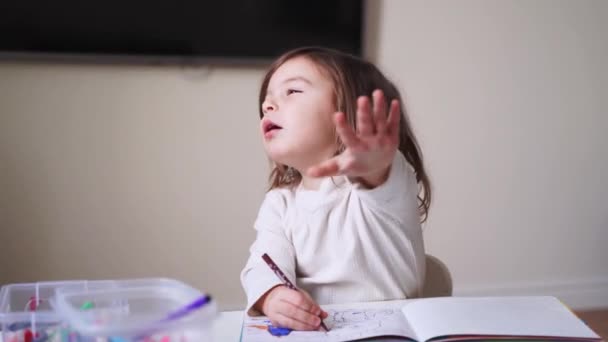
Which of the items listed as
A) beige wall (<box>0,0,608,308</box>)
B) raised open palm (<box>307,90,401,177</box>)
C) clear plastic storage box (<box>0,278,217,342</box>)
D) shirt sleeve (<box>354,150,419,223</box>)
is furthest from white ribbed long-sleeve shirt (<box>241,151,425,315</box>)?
beige wall (<box>0,0,608,308</box>)

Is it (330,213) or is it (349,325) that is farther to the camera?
(330,213)

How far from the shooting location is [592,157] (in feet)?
7.25

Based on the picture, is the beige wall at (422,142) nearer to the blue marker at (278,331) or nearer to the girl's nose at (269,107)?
the girl's nose at (269,107)

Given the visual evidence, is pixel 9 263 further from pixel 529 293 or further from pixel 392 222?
pixel 529 293

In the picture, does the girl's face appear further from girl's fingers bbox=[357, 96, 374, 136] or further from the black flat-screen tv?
the black flat-screen tv

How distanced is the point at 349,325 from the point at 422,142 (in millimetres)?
1464

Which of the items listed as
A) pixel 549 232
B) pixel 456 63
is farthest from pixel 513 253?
pixel 456 63

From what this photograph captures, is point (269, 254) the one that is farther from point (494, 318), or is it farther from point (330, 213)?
point (494, 318)

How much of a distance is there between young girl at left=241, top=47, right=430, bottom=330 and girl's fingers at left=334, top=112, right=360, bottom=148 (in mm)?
145

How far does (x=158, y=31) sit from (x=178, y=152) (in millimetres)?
422

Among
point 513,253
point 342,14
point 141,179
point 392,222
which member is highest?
point 342,14

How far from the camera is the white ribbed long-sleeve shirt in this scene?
78 cm

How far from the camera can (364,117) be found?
23.4 inches

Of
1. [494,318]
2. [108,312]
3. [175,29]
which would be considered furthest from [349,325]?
[175,29]
